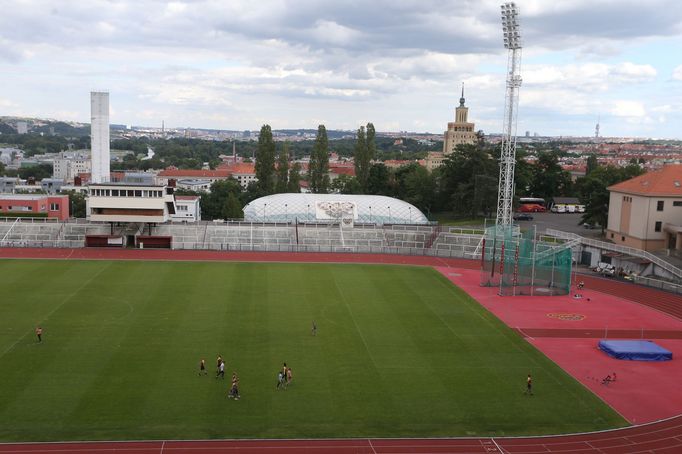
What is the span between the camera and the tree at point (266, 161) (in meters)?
95.0

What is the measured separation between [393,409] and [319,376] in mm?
4752

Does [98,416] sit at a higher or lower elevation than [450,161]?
lower

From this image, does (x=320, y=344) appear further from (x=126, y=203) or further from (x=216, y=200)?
(x=216, y=200)

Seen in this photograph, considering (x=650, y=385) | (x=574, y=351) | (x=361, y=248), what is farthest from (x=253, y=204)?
(x=650, y=385)

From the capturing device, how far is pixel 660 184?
2419 inches

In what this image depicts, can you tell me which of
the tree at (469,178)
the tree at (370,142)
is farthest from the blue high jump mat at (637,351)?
the tree at (370,142)

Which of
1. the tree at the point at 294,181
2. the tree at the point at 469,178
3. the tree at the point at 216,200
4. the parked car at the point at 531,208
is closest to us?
the tree at the point at 469,178

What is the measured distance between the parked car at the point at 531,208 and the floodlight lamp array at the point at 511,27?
122 ft

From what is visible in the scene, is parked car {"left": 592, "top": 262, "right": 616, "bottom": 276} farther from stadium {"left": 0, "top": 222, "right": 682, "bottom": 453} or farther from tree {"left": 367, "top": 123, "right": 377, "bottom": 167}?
tree {"left": 367, "top": 123, "right": 377, "bottom": 167}

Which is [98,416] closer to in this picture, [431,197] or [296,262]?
[296,262]

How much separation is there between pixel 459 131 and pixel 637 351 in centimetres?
16454

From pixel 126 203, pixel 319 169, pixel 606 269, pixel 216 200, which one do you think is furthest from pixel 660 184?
pixel 216 200

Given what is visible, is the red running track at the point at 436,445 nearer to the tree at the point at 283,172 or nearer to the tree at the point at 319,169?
the tree at the point at 283,172

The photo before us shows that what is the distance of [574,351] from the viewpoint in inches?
1400
